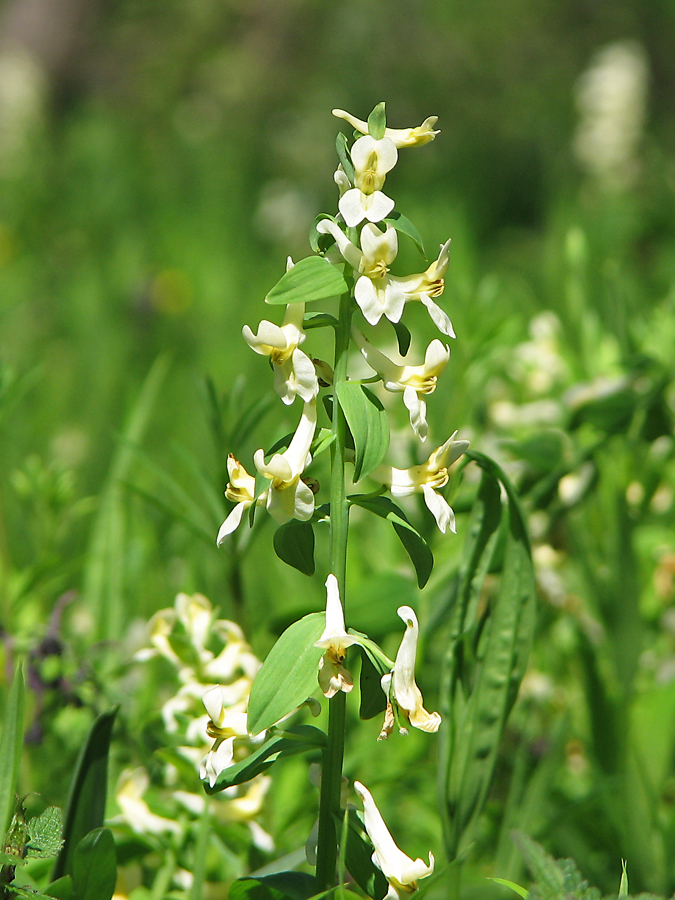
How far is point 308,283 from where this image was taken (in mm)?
390

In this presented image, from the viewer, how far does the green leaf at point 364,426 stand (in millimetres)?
379

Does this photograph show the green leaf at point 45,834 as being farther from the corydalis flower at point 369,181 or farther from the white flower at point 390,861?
the corydalis flower at point 369,181

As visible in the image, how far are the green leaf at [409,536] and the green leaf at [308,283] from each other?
9 centimetres

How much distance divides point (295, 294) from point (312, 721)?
1.40 feet

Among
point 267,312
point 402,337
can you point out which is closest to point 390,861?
point 402,337

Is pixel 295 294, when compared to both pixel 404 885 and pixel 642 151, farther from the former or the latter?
pixel 642 151

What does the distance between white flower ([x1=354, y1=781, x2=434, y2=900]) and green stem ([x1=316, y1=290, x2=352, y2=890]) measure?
0.01m

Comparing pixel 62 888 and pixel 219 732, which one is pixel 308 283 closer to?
pixel 219 732

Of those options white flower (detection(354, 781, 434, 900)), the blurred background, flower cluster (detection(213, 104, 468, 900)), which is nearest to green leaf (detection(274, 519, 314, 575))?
flower cluster (detection(213, 104, 468, 900))

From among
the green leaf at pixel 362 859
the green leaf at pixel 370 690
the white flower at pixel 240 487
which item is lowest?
the green leaf at pixel 362 859

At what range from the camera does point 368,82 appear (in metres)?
4.04

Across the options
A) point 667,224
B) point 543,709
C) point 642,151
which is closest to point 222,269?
point 667,224

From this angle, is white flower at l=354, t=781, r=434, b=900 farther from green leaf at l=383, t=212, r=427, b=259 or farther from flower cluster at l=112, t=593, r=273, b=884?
green leaf at l=383, t=212, r=427, b=259

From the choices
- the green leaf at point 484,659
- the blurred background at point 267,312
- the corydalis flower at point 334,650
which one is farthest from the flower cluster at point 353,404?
the blurred background at point 267,312
